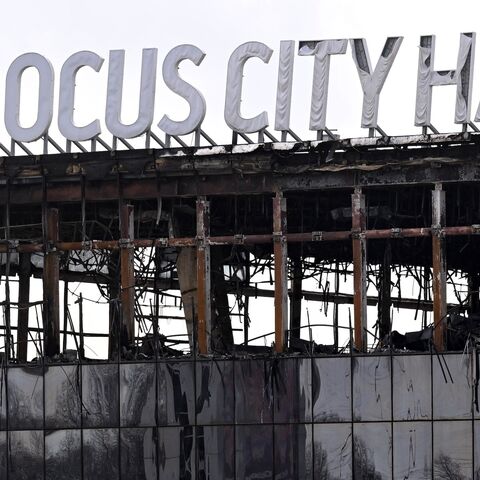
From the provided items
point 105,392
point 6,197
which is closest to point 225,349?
point 105,392

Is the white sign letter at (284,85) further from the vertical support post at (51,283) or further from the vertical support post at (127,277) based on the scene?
the vertical support post at (51,283)

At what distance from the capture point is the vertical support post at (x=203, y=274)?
5578cm

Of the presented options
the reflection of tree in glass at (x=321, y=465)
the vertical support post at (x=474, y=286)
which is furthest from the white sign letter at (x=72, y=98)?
the vertical support post at (x=474, y=286)

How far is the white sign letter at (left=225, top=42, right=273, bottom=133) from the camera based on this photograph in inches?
2233

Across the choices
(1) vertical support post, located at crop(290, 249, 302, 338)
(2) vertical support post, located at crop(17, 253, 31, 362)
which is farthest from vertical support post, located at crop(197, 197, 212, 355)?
(1) vertical support post, located at crop(290, 249, 302, 338)

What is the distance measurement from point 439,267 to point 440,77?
6021mm

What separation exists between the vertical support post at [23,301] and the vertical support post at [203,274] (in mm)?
7039

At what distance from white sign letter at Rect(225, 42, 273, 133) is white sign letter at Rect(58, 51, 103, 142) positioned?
4.30 metres

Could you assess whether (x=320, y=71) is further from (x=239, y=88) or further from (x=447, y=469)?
(x=447, y=469)

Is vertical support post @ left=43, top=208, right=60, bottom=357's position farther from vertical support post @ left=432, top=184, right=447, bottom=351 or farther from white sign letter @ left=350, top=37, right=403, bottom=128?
vertical support post @ left=432, top=184, right=447, bottom=351

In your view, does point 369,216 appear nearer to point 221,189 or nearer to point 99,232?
point 221,189

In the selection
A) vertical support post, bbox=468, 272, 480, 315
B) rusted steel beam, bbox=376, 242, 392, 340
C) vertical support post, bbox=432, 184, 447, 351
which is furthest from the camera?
vertical support post, bbox=468, 272, 480, 315

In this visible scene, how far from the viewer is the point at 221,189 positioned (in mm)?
56438

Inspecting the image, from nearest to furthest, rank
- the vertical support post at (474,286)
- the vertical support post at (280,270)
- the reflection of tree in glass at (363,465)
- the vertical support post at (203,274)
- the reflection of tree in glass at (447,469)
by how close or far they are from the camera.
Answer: the reflection of tree in glass at (447,469) < the reflection of tree in glass at (363,465) < the vertical support post at (280,270) < the vertical support post at (203,274) < the vertical support post at (474,286)
